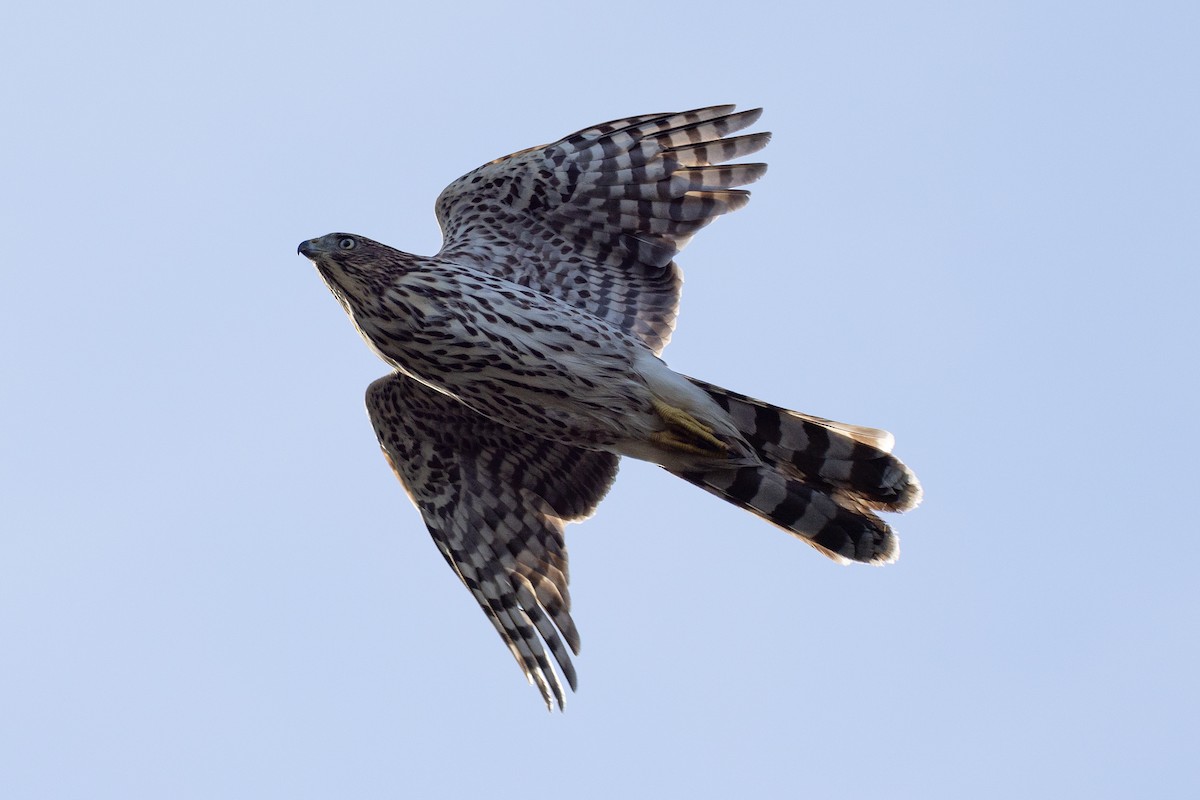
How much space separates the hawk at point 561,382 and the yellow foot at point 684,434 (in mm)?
12

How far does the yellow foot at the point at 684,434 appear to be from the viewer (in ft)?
30.9

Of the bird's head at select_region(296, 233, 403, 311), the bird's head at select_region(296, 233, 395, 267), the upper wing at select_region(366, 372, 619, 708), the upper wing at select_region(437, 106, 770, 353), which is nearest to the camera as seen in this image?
the bird's head at select_region(296, 233, 403, 311)

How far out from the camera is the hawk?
921cm

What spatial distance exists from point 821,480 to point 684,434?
78 cm

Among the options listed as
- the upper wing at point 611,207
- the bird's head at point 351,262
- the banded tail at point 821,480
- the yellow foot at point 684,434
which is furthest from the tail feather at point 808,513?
the bird's head at point 351,262

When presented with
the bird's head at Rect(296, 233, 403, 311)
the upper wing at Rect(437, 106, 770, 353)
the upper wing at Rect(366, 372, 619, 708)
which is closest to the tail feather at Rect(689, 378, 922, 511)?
the upper wing at Rect(437, 106, 770, 353)

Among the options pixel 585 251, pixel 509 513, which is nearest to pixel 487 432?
pixel 509 513

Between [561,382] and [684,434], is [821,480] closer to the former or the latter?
[684,434]

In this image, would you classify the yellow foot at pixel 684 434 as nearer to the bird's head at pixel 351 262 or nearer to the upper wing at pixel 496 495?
the upper wing at pixel 496 495

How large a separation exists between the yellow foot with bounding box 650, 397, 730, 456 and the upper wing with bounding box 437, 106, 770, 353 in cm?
67

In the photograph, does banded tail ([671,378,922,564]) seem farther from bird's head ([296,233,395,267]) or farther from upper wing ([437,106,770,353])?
bird's head ([296,233,395,267])

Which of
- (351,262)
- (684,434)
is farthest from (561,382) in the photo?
(351,262)

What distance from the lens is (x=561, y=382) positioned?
9234 mm

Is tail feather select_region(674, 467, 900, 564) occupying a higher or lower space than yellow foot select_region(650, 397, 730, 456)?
lower
